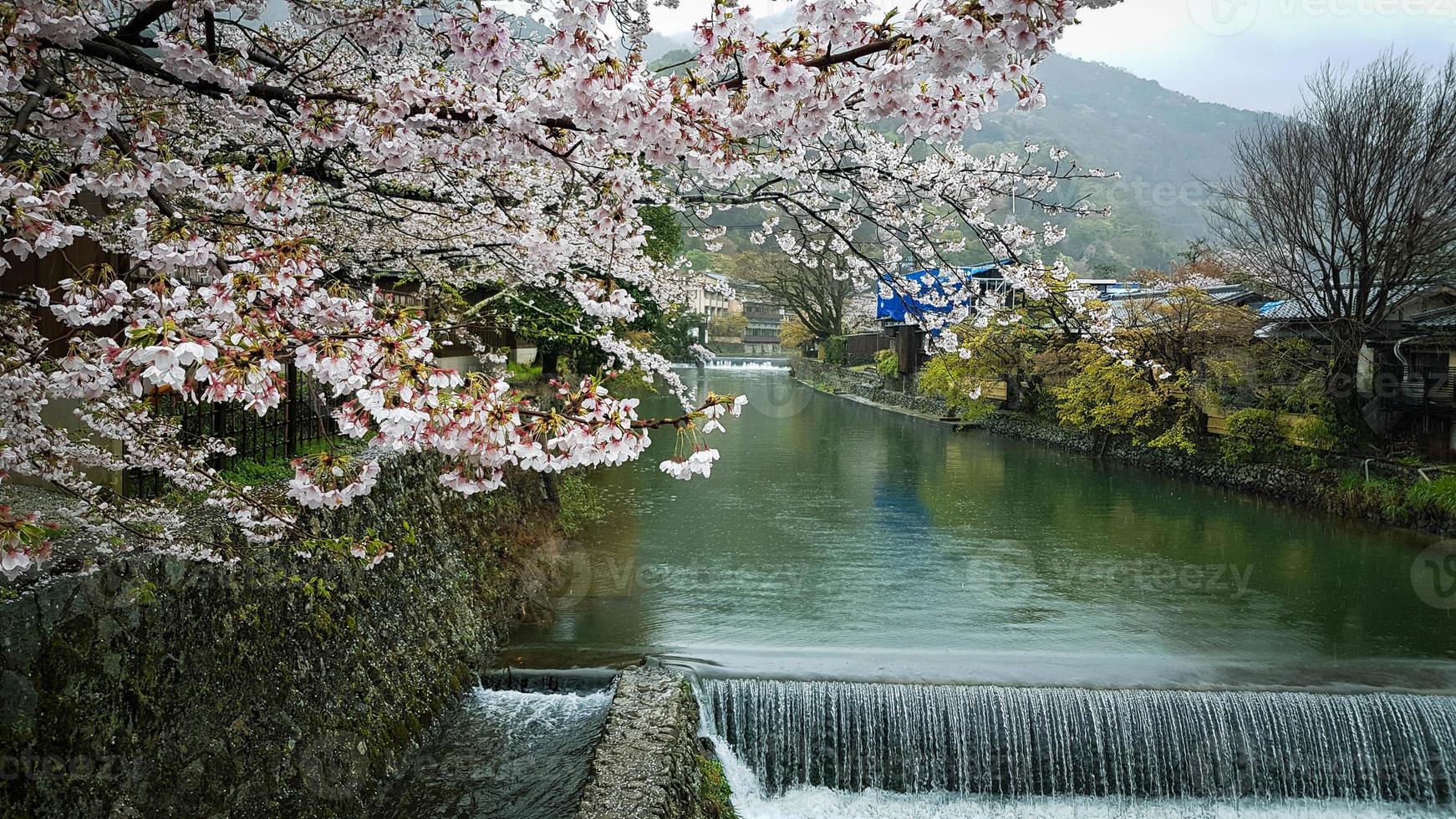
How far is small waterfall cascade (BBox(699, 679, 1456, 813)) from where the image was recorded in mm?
6586

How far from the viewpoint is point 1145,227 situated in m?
73.2

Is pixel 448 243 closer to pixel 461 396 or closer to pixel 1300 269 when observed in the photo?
pixel 461 396

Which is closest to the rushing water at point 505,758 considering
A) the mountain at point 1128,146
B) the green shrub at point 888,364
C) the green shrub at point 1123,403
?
the green shrub at point 1123,403

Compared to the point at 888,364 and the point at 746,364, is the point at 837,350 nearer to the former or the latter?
the point at 888,364

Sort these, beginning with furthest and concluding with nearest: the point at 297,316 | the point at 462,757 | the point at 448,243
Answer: the point at 448,243 < the point at 462,757 < the point at 297,316

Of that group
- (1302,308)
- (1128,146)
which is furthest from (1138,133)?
(1302,308)

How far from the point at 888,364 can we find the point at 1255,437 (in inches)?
754

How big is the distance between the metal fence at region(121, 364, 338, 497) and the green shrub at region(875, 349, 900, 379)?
91.1 feet

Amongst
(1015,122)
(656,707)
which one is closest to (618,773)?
(656,707)

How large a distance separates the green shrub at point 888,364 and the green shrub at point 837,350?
22.8 feet

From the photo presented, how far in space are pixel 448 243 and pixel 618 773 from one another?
4547mm

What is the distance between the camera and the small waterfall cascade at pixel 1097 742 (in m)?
6.59

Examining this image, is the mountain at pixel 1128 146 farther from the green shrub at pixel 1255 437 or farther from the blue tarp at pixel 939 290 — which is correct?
the blue tarp at pixel 939 290

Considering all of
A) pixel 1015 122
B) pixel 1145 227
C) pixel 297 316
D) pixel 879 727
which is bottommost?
pixel 879 727
